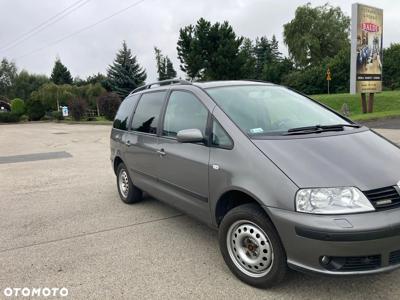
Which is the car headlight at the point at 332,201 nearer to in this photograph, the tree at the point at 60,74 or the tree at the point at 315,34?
the tree at the point at 315,34


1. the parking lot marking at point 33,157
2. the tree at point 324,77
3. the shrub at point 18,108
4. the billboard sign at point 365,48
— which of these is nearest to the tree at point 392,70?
the tree at point 324,77

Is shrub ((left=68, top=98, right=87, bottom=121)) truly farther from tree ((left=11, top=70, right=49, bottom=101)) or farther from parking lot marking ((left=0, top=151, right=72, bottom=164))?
tree ((left=11, top=70, right=49, bottom=101))

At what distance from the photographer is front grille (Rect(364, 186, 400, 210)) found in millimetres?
2744

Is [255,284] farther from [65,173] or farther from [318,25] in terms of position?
[318,25]

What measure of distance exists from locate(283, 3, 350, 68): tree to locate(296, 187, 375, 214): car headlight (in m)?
52.2

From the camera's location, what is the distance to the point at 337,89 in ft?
152

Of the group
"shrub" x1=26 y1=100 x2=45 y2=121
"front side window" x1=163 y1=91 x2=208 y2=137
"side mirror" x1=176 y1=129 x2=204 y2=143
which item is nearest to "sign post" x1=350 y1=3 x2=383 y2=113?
"front side window" x1=163 y1=91 x2=208 y2=137

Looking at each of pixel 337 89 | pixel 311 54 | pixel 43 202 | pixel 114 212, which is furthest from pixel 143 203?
pixel 311 54

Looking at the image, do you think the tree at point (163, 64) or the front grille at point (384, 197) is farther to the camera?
the tree at point (163, 64)

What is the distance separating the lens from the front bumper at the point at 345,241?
2.64 m

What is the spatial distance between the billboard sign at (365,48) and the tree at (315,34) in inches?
1305

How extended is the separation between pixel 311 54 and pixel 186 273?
5425cm

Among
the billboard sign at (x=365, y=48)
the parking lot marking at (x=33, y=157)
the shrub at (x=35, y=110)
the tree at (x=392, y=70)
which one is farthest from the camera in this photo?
the shrub at (x=35, y=110)

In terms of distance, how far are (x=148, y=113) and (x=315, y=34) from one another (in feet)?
173
